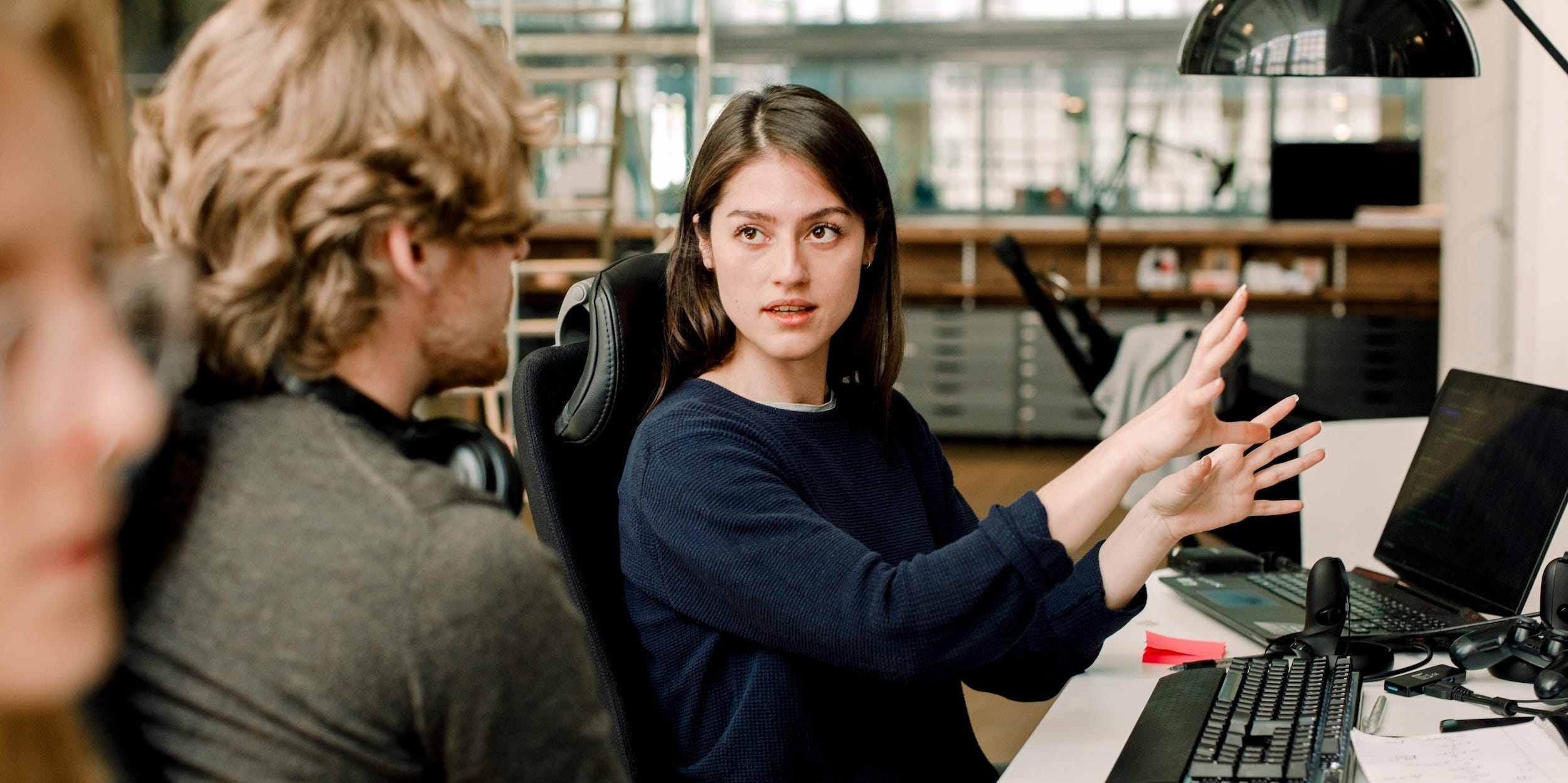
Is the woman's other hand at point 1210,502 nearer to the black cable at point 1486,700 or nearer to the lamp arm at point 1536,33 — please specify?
the black cable at point 1486,700

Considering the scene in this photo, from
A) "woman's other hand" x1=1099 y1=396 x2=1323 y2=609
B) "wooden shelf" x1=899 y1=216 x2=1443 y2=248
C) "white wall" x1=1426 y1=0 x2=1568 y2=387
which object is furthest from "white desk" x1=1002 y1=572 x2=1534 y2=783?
"wooden shelf" x1=899 y1=216 x2=1443 y2=248

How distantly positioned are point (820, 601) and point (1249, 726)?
0.40 meters

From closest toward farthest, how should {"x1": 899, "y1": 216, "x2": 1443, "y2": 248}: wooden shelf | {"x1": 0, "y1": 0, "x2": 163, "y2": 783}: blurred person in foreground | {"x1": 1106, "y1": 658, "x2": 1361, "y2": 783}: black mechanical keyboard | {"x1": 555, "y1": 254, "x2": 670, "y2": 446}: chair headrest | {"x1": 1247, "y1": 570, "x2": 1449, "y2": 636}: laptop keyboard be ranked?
{"x1": 0, "y1": 0, "x2": 163, "y2": 783}: blurred person in foreground, {"x1": 1106, "y1": 658, "x2": 1361, "y2": 783}: black mechanical keyboard, {"x1": 555, "y1": 254, "x2": 670, "y2": 446}: chair headrest, {"x1": 1247, "y1": 570, "x2": 1449, "y2": 636}: laptop keyboard, {"x1": 899, "y1": 216, "x2": 1443, "y2": 248}: wooden shelf

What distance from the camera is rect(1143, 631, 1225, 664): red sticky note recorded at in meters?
1.45

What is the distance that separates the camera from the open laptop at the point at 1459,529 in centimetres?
146

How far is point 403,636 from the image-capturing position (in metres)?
0.63

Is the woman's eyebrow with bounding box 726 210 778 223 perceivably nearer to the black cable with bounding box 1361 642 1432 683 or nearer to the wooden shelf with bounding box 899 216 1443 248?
the black cable with bounding box 1361 642 1432 683

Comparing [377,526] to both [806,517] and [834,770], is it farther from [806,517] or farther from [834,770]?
[834,770]

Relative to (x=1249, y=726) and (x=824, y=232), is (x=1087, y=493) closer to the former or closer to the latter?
(x=1249, y=726)

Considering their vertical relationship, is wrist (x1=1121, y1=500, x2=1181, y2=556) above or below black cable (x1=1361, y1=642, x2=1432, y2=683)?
above

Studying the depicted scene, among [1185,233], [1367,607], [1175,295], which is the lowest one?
[1175,295]

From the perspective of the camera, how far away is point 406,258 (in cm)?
69

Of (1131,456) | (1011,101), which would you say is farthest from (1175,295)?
(1131,456)

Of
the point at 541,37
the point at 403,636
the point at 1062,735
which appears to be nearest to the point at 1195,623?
the point at 1062,735
